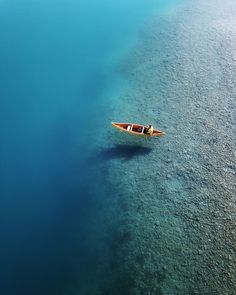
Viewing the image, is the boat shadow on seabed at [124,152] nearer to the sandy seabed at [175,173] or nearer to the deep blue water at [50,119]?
the sandy seabed at [175,173]

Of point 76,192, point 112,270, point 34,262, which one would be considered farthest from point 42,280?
point 76,192

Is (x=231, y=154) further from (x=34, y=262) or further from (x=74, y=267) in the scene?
(x=34, y=262)

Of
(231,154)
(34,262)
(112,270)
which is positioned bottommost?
(34,262)

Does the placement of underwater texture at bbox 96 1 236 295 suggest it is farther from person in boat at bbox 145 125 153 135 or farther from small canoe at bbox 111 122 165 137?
person in boat at bbox 145 125 153 135

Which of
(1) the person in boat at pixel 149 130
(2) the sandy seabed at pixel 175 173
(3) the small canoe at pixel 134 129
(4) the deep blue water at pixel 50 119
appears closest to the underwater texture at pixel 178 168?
(2) the sandy seabed at pixel 175 173

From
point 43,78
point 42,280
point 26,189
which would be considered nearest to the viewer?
point 42,280

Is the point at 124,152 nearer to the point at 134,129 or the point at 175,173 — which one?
the point at 134,129

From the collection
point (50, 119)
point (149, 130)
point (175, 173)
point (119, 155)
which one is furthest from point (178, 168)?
point (50, 119)
